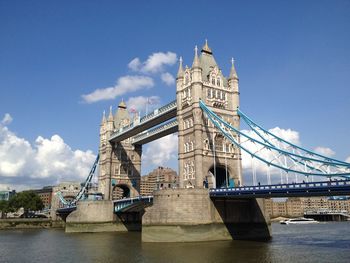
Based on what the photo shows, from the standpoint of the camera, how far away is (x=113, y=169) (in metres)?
75.2

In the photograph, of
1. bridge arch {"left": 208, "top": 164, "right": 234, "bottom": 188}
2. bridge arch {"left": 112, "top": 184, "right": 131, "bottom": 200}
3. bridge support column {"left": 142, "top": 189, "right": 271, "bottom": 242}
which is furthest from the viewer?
bridge arch {"left": 112, "top": 184, "right": 131, "bottom": 200}

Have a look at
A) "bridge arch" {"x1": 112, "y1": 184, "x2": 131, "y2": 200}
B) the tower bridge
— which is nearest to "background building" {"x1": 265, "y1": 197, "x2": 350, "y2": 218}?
"bridge arch" {"x1": 112, "y1": 184, "x2": 131, "y2": 200}

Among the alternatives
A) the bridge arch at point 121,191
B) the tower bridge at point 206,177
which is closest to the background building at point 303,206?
the bridge arch at point 121,191

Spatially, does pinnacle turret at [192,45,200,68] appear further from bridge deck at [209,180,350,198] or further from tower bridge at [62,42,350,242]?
bridge deck at [209,180,350,198]

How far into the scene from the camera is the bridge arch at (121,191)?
76875 millimetres

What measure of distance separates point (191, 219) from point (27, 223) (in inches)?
2326

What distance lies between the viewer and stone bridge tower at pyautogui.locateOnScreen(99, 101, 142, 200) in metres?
A: 74.9

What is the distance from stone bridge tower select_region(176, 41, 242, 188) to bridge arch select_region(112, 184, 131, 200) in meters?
29.7

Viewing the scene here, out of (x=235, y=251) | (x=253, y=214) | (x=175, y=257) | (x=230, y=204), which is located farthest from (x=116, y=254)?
(x=253, y=214)

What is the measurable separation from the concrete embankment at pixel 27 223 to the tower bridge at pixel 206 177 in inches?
1010

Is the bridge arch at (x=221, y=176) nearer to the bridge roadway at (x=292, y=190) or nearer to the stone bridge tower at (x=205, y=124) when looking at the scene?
the stone bridge tower at (x=205, y=124)

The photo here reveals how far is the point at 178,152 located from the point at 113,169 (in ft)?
94.2

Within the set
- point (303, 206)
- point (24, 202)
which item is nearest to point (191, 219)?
point (24, 202)

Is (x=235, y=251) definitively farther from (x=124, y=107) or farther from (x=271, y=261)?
(x=124, y=107)
